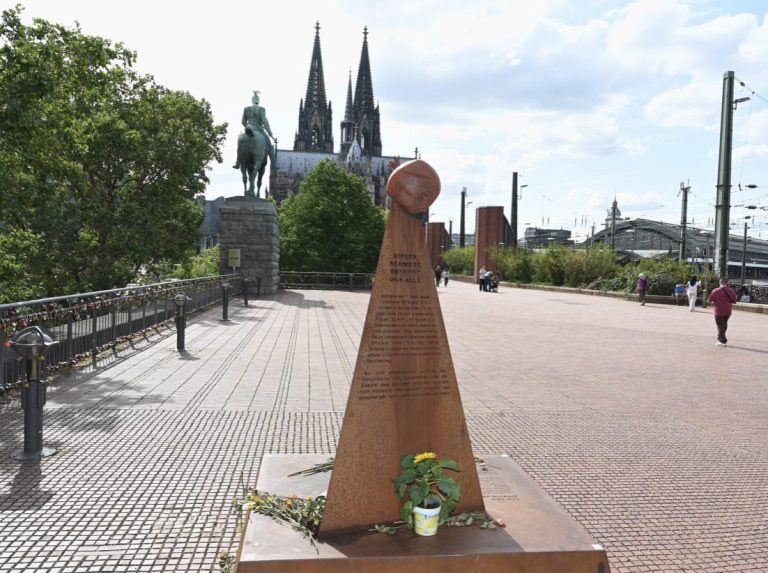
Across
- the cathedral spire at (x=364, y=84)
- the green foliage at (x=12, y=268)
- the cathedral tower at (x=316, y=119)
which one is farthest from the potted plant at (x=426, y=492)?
the cathedral spire at (x=364, y=84)

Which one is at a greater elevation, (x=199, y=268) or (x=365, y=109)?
(x=365, y=109)

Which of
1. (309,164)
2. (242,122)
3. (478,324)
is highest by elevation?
(309,164)

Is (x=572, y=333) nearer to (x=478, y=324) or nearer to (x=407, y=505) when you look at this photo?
(x=478, y=324)

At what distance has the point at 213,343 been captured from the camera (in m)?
12.6

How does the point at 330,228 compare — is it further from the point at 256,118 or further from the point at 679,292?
the point at 679,292

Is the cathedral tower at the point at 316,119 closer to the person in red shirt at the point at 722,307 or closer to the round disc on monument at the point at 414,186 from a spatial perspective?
the person in red shirt at the point at 722,307

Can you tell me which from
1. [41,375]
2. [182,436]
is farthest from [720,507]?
[41,375]

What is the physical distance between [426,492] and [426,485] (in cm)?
3

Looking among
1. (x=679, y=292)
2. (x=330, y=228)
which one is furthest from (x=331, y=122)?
(x=679, y=292)

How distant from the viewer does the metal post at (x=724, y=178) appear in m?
24.7

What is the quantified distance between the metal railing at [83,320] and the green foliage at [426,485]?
5176 millimetres

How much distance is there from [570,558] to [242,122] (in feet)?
82.1

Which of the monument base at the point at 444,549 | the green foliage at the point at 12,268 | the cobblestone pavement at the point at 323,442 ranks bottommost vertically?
the cobblestone pavement at the point at 323,442

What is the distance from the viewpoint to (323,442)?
5.90 m
